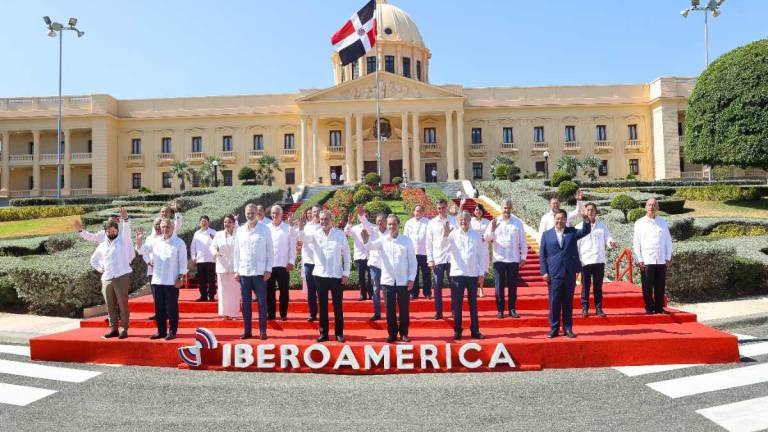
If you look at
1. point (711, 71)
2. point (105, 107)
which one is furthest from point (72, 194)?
point (711, 71)

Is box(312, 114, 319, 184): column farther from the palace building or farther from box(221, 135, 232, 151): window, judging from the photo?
box(221, 135, 232, 151): window

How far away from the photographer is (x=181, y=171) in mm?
50625

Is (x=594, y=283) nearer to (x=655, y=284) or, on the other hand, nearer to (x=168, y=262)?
(x=655, y=284)

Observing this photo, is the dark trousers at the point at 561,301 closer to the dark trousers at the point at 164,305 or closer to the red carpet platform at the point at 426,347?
the red carpet platform at the point at 426,347

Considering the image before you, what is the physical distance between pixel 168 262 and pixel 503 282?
5499mm

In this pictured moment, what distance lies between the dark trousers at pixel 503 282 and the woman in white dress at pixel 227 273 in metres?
4.53

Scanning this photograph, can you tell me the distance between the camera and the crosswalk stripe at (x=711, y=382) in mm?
6664

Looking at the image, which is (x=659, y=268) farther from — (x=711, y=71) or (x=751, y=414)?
(x=711, y=71)

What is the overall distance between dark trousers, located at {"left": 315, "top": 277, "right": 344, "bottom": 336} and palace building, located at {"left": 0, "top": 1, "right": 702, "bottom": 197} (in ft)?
138

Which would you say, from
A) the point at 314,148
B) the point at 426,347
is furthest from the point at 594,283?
the point at 314,148

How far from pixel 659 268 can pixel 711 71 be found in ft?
82.1

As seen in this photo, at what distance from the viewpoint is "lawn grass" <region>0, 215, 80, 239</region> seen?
2400cm

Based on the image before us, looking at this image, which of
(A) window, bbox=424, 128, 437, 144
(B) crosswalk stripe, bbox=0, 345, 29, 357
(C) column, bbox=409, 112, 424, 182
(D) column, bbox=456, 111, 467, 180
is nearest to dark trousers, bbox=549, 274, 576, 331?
(B) crosswalk stripe, bbox=0, 345, 29, 357

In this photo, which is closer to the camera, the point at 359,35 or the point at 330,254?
the point at 330,254
